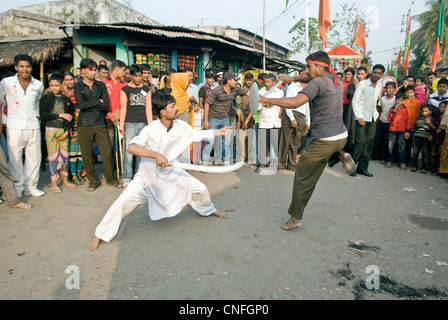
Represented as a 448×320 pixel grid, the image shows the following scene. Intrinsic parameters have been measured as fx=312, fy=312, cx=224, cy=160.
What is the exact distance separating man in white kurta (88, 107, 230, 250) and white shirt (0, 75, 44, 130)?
8.13ft

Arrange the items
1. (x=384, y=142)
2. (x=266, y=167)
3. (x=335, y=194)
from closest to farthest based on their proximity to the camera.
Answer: (x=335, y=194)
(x=266, y=167)
(x=384, y=142)

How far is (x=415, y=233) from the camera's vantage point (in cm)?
375

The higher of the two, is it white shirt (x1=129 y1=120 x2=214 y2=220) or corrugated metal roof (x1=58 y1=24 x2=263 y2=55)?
corrugated metal roof (x1=58 y1=24 x2=263 y2=55)

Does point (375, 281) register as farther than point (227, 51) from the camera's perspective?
No

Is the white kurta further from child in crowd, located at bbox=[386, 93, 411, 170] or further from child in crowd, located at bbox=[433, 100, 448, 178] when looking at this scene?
child in crowd, located at bbox=[386, 93, 411, 170]

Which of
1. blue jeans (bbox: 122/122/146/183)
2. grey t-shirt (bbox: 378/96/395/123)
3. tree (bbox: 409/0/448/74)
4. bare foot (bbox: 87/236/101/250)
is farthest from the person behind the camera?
tree (bbox: 409/0/448/74)

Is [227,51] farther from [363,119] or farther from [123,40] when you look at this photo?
[363,119]

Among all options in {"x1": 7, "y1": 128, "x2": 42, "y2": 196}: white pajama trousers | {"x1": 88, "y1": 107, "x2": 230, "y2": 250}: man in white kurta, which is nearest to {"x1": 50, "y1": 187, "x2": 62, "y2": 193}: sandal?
{"x1": 7, "y1": 128, "x2": 42, "y2": 196}: white pajama trousers

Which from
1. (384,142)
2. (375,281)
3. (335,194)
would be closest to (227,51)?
(384,142)

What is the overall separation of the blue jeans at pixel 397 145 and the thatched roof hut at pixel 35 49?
11.7 metres

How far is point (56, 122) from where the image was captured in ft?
16.7

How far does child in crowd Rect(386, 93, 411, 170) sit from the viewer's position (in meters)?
7.20

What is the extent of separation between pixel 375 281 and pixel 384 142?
19.8 ft
